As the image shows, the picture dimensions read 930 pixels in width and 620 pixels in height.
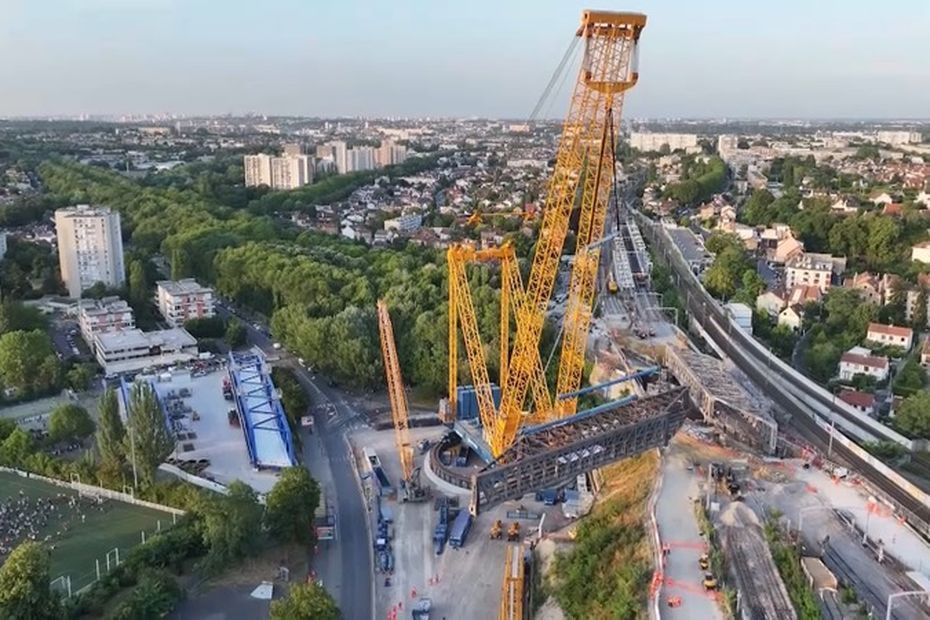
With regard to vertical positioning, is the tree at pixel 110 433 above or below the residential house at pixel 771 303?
below

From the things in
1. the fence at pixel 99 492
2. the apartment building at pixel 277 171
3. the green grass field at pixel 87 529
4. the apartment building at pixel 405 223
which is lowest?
the green grass field at pixel 87 529

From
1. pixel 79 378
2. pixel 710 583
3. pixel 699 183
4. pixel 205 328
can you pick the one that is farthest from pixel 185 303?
pixel 699 183

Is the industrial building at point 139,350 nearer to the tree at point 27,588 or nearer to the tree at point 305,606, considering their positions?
the tree at point 27,588

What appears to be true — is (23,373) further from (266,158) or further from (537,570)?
(266,158)

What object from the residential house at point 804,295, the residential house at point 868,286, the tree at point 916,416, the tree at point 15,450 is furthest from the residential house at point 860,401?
the tree at point 15,450

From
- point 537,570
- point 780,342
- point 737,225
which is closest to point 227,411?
point 537,570

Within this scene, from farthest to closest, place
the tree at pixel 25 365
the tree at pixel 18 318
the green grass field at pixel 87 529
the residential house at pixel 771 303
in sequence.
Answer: the residential house at pixel 771 303 < the tree at pixel 18 318 < the tree at pixel 25 365 < the green grass field at pixel 87 529

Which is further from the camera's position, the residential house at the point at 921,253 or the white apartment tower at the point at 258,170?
the white apartment tower at the point at 258,170
